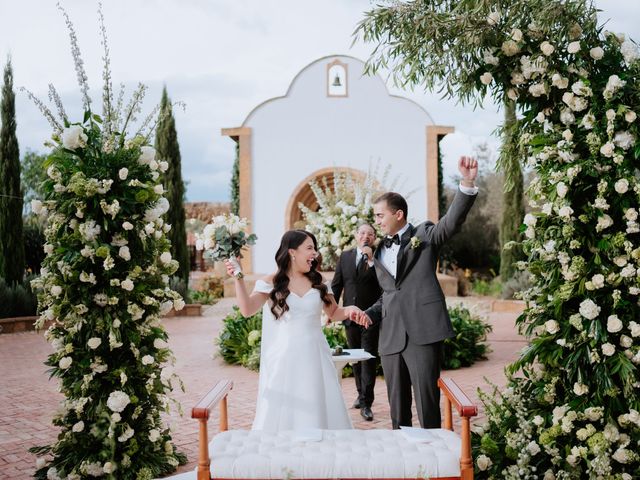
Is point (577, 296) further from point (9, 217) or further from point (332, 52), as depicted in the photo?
point (332, 52)

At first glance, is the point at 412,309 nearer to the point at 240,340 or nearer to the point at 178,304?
the point at 178,304

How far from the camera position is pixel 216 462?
9.83ft

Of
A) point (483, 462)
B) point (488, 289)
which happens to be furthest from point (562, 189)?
point (488, 289)

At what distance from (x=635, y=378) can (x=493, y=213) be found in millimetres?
17526

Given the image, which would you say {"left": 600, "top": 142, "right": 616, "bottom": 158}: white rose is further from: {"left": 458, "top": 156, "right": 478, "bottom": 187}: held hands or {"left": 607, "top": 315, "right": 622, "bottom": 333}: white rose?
{"left": 607, "top": 315, "right": 622, "bottom": 333}: white rose

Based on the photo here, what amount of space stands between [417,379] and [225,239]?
59.0 inches

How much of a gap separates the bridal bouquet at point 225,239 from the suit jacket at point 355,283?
7.80 ft

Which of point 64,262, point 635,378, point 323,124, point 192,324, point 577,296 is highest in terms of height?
point 323,124

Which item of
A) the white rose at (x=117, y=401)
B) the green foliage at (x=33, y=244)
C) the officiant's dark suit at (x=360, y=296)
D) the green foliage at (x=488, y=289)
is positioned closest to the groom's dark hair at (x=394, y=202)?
the officiant's dark suit at (x=360, y=296)

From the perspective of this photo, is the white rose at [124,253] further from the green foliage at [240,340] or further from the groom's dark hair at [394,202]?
the green foliage at [240,340]

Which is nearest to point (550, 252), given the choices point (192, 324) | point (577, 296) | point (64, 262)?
point (577, 296)

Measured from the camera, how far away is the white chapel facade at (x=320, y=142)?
1769 cm

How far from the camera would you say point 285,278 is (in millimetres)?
3965

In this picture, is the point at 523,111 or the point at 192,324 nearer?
the point at 523,111
